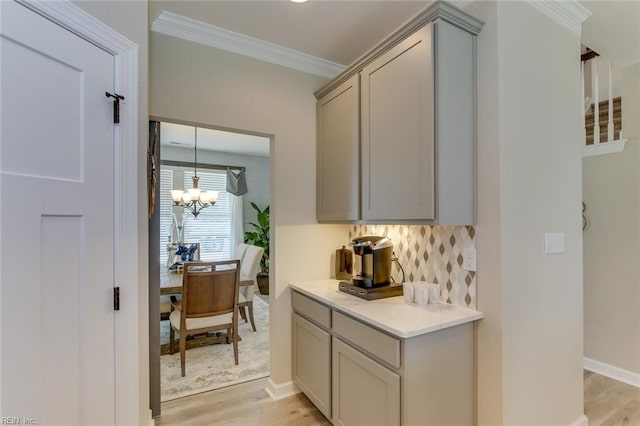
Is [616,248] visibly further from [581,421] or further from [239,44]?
[239,44]

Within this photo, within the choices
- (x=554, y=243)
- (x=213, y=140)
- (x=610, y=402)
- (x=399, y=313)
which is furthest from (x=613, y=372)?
(x=213, y=140)

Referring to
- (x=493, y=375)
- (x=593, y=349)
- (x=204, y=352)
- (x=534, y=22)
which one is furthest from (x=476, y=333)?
(x=204, y=352)

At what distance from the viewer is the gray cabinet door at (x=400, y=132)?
5.39ft

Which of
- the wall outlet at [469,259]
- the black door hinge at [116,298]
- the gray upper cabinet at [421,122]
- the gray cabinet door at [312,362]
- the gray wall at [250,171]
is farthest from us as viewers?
the gray wall at [250,171]

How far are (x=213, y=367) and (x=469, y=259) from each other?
2544mm

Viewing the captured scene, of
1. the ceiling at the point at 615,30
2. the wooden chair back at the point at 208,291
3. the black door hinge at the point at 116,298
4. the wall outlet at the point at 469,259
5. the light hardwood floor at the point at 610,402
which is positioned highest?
the ceiling at the point at 615,30

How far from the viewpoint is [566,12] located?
76.2 inches

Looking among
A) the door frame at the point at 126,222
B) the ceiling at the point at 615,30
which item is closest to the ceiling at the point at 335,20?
the ceiling at the point at 615,30

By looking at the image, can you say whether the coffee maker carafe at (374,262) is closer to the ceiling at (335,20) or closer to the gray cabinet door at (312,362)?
the gray cabinet door at (312,362)

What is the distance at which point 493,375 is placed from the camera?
1636 millimetres

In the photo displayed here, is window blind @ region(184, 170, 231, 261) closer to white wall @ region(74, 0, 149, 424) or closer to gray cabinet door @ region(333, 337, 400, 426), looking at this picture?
white wall @ region(74, 0, 149, 424)

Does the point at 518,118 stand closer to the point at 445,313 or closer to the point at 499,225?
the point at 499,225

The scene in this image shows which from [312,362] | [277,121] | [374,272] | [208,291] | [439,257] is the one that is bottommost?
[312,362]

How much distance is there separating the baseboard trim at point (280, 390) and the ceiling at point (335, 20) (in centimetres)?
275
